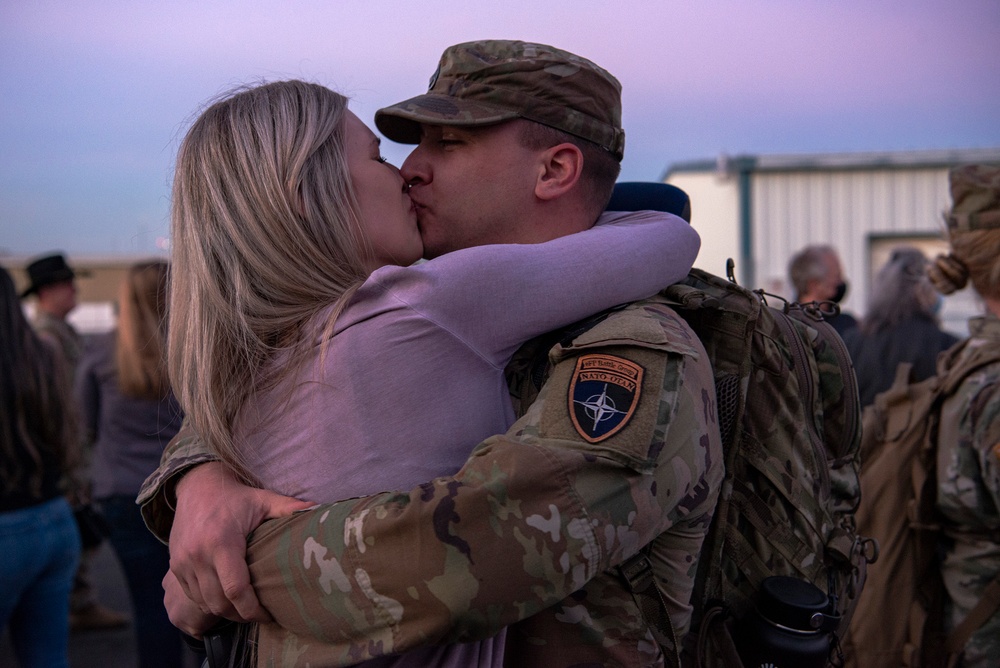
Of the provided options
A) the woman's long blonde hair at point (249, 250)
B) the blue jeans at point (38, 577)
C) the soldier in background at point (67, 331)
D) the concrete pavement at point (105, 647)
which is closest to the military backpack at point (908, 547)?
the woman's long blonde hair at point (249, 250)

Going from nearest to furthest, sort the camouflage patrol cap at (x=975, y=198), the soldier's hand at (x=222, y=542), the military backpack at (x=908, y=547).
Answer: the soldier's hand at (x=222, y=542)
the military backpack at (x=908, y=547)
the camouflage patrol cap at (x=975, y=198)

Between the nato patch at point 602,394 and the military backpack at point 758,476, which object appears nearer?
the nato patch at point 602,394

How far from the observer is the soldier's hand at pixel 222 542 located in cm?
132

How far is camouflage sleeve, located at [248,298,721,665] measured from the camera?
3.92ft

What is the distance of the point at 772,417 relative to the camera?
1701 millimetres

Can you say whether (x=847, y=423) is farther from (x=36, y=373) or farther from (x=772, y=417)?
(x=36, y=373)

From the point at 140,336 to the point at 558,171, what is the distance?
9.28 ft

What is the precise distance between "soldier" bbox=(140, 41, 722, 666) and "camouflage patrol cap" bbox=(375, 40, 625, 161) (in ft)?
1.70

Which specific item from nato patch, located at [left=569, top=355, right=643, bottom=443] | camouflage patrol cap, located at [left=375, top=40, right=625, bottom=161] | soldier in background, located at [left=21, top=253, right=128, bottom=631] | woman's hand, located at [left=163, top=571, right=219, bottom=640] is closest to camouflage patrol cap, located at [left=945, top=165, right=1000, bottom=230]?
camouflage patrol cap, located at [left=375, top=40, right=625, bottom=161]

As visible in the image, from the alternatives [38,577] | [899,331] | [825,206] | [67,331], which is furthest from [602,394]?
[825,206]

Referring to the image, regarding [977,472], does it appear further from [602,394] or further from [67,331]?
[67,331]

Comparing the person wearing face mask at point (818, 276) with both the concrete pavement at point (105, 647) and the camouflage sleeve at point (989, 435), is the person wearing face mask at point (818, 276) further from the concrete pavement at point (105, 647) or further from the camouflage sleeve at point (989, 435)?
the concrete pavement at point (105, 647)

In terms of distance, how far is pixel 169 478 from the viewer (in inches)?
64.4

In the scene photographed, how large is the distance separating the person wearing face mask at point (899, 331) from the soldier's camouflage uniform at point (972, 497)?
1970mm
